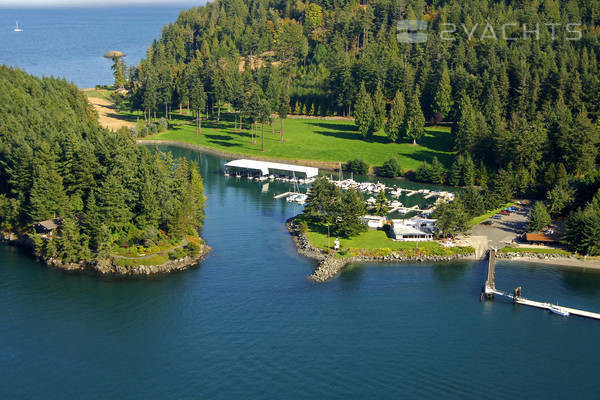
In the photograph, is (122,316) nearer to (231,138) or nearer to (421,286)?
(421,286)

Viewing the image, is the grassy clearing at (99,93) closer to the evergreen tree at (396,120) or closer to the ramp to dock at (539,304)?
the evergreen tree at (396,120)

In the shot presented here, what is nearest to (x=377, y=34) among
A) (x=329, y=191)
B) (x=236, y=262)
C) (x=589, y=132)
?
(x=589, y=132)

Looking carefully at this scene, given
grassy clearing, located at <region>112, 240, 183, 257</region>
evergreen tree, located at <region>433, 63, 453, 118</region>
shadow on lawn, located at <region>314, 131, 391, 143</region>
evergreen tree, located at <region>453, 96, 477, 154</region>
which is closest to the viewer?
grassy clearing, located at <region>112, 240, 183, 257</region>

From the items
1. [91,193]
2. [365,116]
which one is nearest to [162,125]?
[365,116]

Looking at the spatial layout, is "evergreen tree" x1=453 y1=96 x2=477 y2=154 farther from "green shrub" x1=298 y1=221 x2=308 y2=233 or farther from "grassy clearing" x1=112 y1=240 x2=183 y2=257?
"grassy clearing" x1=112 y1=240 x2=183 y2=257

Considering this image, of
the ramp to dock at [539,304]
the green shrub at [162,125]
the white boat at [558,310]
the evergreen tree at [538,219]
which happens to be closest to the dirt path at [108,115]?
the green shrub at [162,125]

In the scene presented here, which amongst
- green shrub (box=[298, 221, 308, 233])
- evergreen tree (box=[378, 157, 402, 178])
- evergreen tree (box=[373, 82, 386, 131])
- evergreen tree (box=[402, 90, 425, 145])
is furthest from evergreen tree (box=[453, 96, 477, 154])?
green shrub (box=[298, 221, 308, 233])
